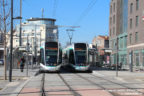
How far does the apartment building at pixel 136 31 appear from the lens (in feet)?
159

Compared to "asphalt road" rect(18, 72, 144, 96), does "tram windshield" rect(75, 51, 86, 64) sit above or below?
above

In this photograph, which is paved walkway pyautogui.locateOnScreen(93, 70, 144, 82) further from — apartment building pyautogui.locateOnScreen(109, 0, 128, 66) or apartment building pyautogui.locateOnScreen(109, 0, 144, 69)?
apartment building pyautogui.locateOnScreen(109, 0, 128, 66)

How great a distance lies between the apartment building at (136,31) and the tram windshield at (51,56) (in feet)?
69.5

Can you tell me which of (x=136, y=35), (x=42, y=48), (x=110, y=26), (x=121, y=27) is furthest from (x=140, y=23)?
(x=42, y=48)

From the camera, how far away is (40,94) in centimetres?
1268

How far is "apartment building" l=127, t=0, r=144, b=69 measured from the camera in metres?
48.4

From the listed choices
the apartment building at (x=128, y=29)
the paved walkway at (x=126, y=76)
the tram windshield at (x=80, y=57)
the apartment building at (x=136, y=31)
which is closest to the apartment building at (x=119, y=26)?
the apartment building at (x=128, y=29)

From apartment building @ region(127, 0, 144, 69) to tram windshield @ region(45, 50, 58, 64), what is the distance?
21.2 m

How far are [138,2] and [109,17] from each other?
766 inches

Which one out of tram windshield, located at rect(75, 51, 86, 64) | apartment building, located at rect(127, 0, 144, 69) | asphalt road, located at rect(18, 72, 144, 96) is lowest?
asphalt road, located at rect(18, 72, 144, 96)

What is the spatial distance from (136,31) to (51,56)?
2614 centimetres

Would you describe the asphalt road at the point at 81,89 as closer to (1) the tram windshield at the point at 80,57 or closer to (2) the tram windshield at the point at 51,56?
(2) the tram windshield at the point at 51,56

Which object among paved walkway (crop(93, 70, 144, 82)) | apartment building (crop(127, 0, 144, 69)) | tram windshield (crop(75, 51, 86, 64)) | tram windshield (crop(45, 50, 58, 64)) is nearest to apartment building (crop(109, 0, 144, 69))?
apartment building (crop(127, 0, 144, 69))

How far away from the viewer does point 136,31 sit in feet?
168
